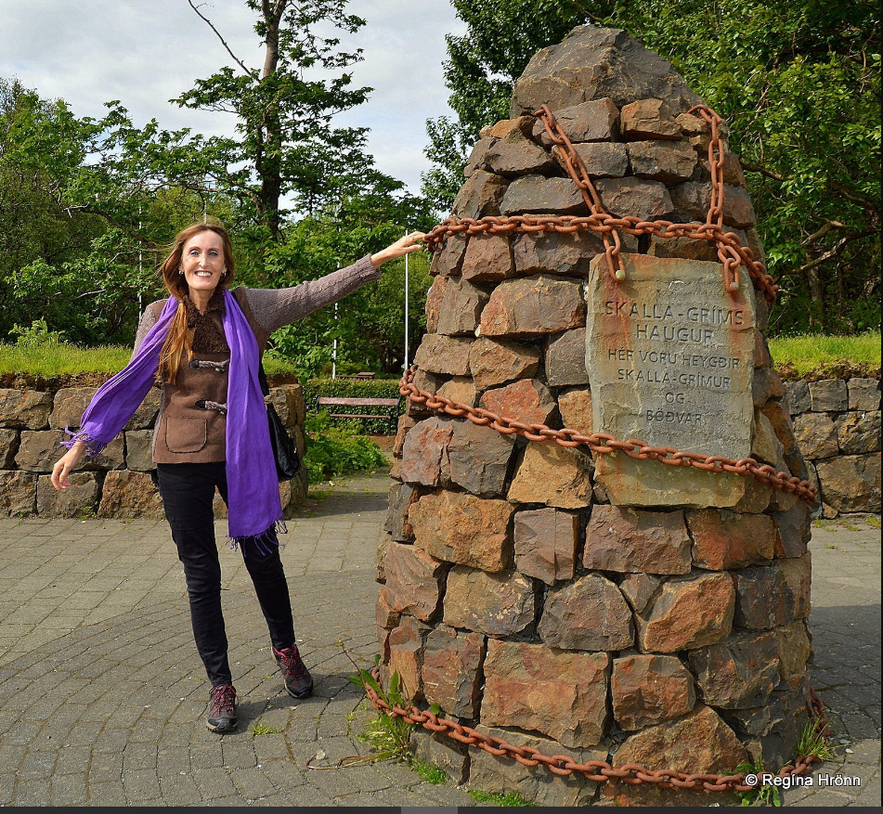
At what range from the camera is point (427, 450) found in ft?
10.1

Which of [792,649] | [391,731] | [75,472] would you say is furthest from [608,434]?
[75,472]

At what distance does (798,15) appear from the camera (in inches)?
433

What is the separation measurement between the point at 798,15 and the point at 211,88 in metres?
10.3

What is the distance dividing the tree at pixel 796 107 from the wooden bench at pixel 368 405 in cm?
684

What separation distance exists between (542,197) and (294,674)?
2.35 metres

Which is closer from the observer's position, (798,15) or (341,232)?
(798,15)

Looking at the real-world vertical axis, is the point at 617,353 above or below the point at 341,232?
below

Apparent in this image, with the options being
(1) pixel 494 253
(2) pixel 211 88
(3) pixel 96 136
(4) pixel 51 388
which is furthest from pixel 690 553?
(3) pixel 96 136

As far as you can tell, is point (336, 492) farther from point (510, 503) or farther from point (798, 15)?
point (798, 15)

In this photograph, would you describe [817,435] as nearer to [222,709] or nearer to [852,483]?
[852,483]

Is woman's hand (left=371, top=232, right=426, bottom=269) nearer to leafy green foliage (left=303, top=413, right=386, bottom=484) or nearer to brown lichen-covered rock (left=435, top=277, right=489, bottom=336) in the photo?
brown lichen-covered rock (left=435, top=277, right=489, bottom=336)

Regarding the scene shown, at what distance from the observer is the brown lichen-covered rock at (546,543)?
2764 millimetres

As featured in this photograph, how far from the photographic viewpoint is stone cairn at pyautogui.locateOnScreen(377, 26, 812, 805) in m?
2.73

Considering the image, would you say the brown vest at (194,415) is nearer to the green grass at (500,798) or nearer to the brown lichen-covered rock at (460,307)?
the brown lichen-covered rock at (460,307)
